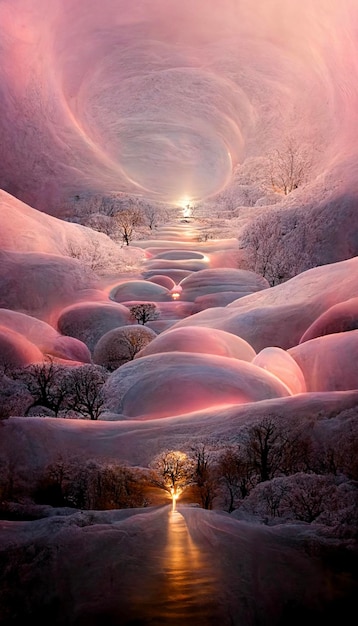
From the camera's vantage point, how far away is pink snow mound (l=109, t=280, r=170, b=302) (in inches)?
330

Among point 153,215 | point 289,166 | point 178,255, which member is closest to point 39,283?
point 178,255

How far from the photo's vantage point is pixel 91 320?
22.3ft

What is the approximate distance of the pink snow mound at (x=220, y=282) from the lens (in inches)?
351

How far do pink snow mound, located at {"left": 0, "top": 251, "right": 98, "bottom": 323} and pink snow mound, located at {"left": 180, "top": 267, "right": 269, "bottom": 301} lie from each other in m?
1.42

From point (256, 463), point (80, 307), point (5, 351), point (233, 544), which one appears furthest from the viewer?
point (80, 307)

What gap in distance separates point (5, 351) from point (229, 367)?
1.65 metres

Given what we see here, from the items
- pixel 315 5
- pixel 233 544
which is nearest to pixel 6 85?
pixel 315 5

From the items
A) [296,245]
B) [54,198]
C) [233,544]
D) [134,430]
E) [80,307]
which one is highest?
[54,198]

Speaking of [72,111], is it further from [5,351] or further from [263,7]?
[5,351]

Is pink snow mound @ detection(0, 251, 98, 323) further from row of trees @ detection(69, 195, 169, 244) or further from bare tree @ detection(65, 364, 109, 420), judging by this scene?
row of trees @ detection(69, 195, 169, 244)

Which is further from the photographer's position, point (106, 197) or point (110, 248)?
point (106, 197)

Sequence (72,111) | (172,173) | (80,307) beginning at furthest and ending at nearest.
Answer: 1. (172,173)
2. (72,111)
3. (80,307)

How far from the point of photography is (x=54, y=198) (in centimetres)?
1541

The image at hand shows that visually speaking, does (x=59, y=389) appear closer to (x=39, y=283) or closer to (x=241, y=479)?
(x=241, y=479)
